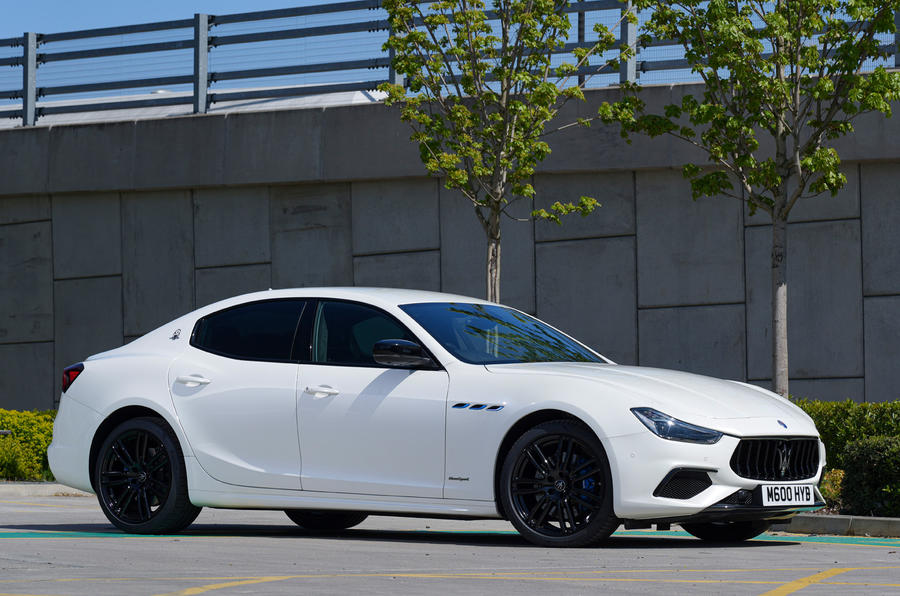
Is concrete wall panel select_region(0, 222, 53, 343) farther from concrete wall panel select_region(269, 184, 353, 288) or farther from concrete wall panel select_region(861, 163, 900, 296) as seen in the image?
concrete wall panel select_region(861, 163, 900, 296)

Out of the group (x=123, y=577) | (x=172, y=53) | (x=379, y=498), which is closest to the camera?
(x=123, y=577)

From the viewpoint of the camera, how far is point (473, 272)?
19734 millimetres

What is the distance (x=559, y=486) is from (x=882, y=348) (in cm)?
1045

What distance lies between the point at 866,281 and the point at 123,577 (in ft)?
42.3

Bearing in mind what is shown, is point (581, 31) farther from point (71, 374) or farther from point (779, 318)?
point (71, 374)

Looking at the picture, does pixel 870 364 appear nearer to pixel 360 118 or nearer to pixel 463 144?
pixel 463 144

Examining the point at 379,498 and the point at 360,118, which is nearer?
the point at 379,498

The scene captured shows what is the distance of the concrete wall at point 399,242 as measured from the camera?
1786 centimetres

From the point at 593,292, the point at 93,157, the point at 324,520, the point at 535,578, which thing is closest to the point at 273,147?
the point at 93,157

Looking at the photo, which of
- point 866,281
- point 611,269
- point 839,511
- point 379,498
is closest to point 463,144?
point 611,269

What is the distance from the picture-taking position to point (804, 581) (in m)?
6.63

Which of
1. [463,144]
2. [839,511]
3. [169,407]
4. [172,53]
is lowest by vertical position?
[839,511]

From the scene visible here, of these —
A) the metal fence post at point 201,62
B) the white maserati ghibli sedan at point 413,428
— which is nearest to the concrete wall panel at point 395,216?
the metal fence post at point 201,62

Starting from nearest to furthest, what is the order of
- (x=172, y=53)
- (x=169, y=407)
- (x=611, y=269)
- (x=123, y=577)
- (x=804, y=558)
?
(x=123, y=577) → (x=804, y=558) → (x=169, y=407) → (x=611, y=269) → (x=172, y=53)
